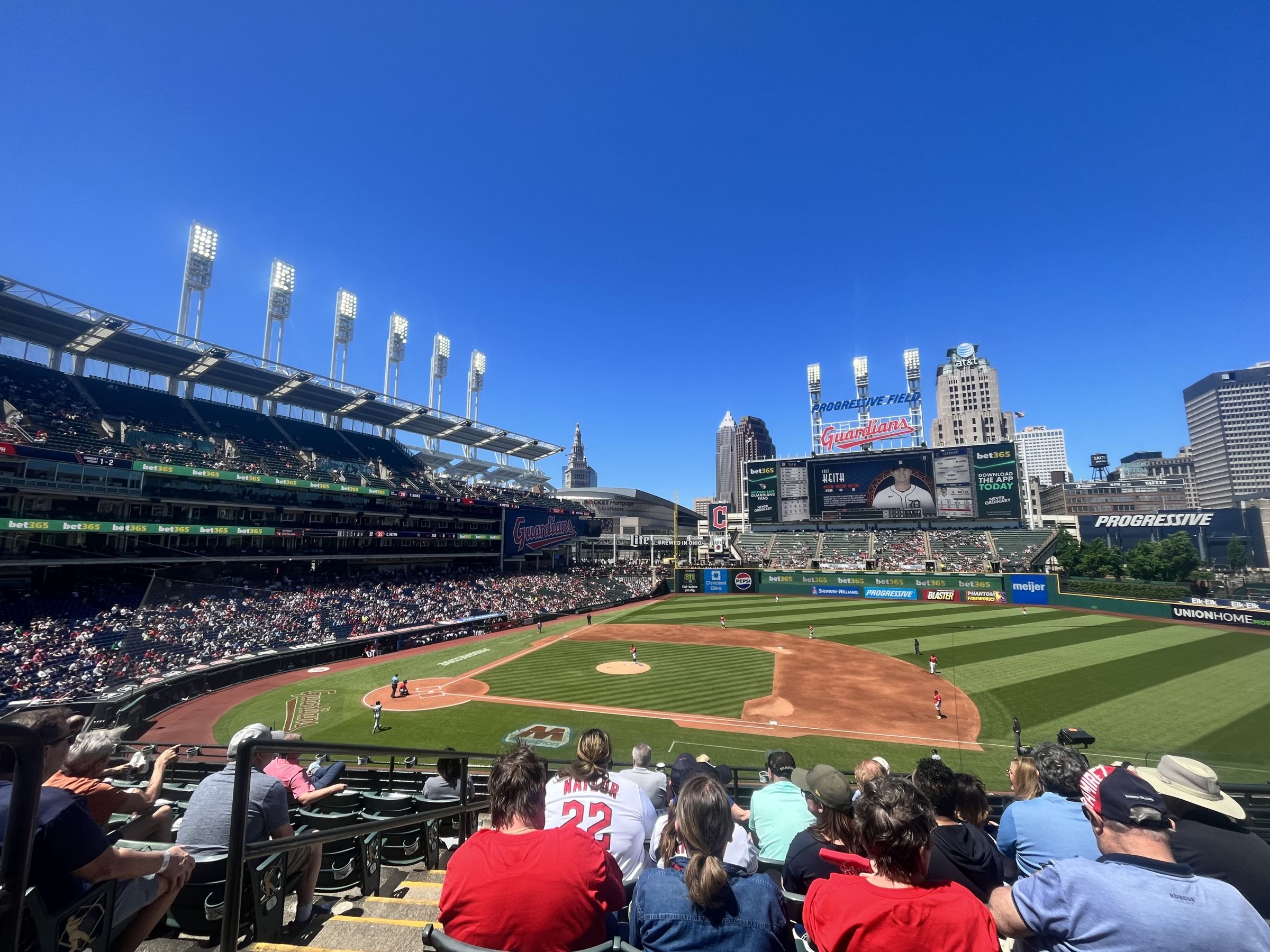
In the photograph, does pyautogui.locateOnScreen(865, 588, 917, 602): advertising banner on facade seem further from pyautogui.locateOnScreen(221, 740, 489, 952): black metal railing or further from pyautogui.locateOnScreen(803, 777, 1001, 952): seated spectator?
pyautogui.locateOnScreen(221, 740, 489, 952): black metal railing

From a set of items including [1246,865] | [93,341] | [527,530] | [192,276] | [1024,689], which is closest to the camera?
[1246,865]

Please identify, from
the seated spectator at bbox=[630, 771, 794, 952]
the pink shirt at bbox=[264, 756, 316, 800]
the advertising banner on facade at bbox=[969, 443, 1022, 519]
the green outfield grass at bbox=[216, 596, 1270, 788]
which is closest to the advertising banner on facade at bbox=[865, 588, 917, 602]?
the green outfield grass at bbox=[216, 596, 1270, 788]

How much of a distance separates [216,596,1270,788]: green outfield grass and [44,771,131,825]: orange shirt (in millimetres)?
16535

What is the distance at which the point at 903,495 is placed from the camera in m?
69.9

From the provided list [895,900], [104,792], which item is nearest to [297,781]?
[104,792]

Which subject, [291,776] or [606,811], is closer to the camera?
[606,811]

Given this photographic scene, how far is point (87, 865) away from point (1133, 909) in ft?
15.4

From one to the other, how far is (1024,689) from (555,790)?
98.3ft

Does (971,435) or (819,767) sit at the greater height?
(971,435)

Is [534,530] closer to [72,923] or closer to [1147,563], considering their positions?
[72,923]

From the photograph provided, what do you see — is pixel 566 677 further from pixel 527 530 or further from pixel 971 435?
pixel 971 435

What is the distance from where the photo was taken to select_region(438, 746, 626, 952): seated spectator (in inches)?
106

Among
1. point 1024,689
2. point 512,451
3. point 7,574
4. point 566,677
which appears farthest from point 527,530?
point 1024,689

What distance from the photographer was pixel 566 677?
29688 mm
